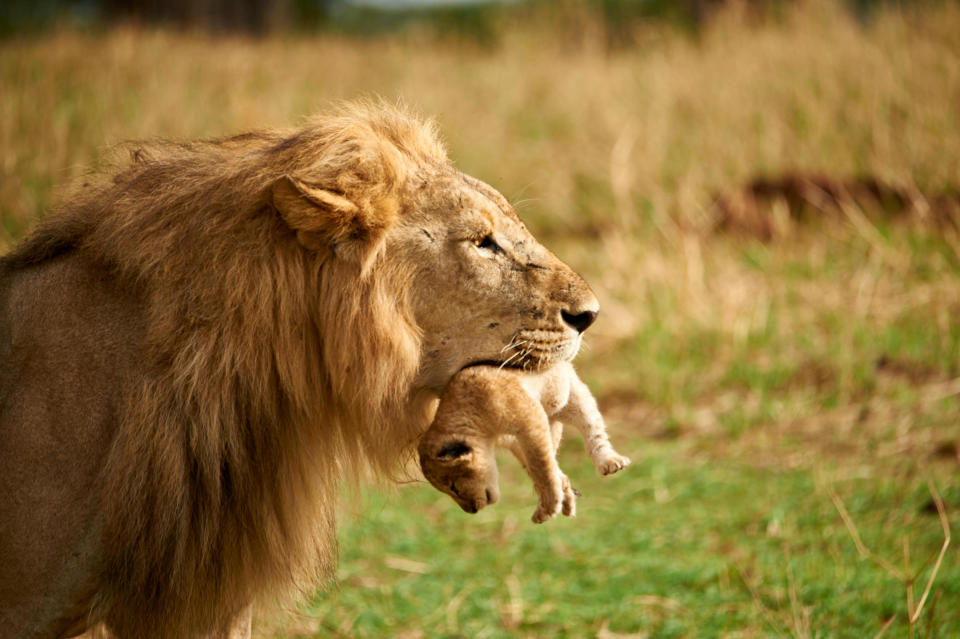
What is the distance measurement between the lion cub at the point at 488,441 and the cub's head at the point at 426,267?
0.10 meters

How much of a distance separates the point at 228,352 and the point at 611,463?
80 centimetres

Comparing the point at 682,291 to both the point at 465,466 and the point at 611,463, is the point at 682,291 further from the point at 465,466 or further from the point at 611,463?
the point at 465,466

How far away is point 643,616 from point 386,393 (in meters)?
1.33

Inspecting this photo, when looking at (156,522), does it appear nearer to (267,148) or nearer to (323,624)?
(267,148)

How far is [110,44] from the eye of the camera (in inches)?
316

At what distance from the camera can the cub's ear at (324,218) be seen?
203cm

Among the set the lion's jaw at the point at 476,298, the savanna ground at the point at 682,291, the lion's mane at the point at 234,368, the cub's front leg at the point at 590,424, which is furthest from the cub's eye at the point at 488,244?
the savanna ground at the point at 682,291

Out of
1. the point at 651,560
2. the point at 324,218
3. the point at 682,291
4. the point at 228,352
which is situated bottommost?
the point at 682,291

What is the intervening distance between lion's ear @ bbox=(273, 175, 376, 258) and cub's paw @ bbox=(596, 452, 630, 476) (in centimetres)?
65

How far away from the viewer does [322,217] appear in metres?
2.07

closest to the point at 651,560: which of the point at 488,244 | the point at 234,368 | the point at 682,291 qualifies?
the point at 488,244

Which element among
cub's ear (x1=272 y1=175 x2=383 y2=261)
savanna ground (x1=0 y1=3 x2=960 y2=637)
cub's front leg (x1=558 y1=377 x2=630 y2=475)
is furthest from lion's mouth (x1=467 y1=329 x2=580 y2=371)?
savanna ground (x1=0 y1=3 x2=960 y2=637)

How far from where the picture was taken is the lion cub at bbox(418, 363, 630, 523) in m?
2.04

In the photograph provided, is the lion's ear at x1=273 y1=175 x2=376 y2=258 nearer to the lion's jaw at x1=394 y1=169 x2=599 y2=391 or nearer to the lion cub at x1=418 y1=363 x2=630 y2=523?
the lion's jaw at x1=394 y1=169 x2=599 y2=391
